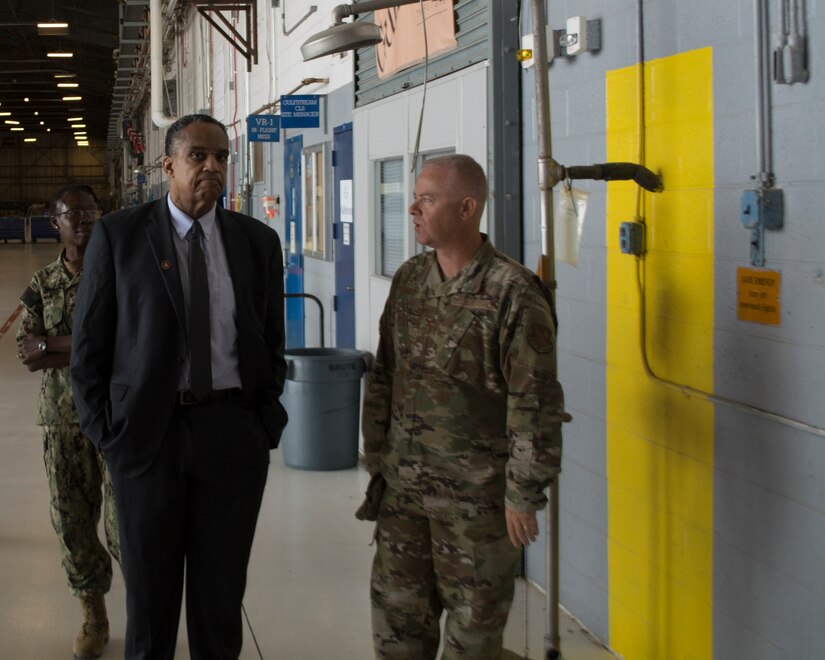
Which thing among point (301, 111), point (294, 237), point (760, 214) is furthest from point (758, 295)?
point (294, 237)

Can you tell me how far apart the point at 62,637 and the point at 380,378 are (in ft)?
6.26

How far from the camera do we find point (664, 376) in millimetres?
3137

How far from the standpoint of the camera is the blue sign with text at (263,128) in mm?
9625

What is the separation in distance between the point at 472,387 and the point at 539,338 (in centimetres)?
24

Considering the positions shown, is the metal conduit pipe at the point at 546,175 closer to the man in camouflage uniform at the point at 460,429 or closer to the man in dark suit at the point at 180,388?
the man in camouflage uniform at the point at 460,429

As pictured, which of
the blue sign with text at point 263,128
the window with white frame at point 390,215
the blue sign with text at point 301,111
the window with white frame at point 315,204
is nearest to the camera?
the window with white frame at point 390,215

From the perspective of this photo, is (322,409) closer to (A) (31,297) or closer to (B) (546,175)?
(A) (31,297)

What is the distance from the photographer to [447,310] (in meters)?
2.65

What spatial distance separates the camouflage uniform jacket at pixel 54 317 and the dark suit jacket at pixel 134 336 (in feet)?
2.51

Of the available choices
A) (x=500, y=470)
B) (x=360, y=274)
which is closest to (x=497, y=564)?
(x=500, y=470)

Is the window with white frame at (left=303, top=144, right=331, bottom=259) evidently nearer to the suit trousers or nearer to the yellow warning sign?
the suit trousers

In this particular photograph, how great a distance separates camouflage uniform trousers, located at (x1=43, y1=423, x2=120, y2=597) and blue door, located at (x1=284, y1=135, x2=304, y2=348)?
19.6 feet

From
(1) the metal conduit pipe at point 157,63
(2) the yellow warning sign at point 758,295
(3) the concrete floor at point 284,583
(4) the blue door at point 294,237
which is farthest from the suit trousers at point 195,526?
(1) the metal conduit pipe at point 157,63

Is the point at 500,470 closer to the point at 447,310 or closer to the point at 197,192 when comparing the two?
the point at 447,310
